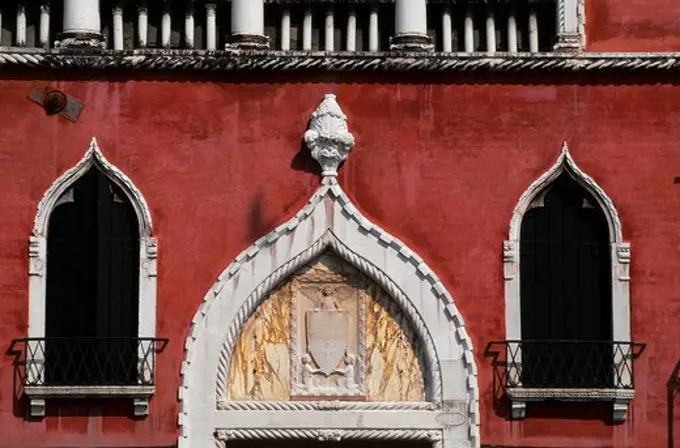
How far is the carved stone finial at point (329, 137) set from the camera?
1691 centimetres

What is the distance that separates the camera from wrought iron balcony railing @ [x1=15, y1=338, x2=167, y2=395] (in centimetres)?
1662

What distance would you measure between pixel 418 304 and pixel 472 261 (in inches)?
Answer: 23.5

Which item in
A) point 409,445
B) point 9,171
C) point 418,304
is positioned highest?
point 9,171

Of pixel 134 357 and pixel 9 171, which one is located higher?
pixel 9 171

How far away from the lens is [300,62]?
669 inches

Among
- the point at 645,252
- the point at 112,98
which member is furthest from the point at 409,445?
the point at 112,98

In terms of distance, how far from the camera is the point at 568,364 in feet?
55.3

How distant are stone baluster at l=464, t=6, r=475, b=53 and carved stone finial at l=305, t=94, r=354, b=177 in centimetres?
126

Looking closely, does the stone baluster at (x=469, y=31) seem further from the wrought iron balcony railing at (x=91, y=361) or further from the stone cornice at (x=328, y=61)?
→ the wrought iron balcony railing at (x=91, y=361)

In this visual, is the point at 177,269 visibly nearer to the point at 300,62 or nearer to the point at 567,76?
the point at 300,62

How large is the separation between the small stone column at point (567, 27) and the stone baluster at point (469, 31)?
73 centimetres

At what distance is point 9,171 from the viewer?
55.3 ft

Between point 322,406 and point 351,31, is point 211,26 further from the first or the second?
point 322,406

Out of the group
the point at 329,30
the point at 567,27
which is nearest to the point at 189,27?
the point at 329,30
